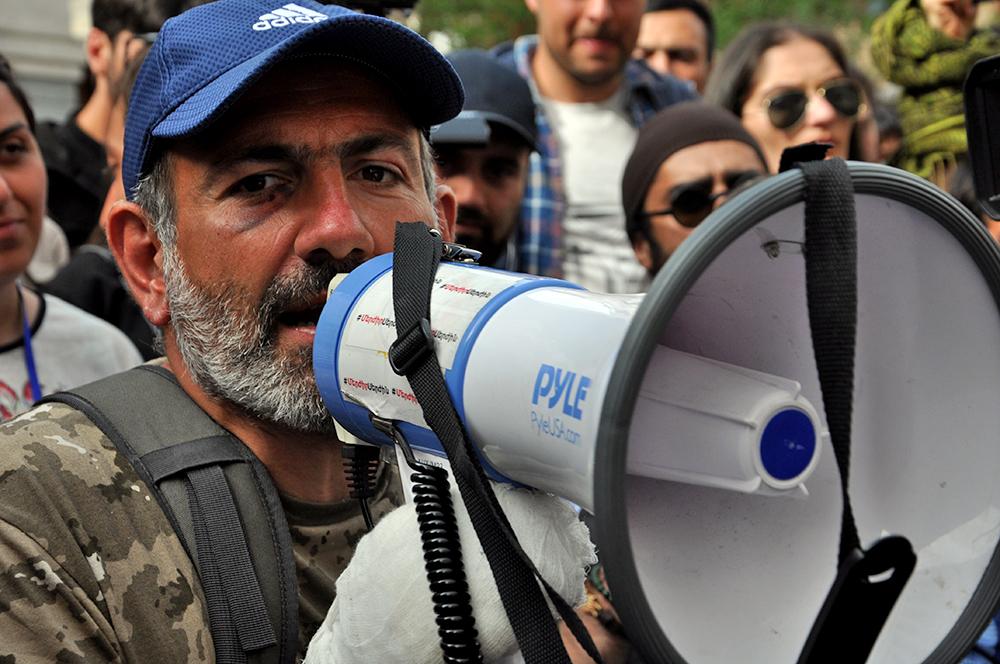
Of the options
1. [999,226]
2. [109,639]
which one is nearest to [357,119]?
[109,639]

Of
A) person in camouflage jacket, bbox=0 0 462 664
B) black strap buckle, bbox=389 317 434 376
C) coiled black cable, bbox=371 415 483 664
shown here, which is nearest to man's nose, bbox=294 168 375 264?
person in camouflage jacket, bbox=0 0 462 664

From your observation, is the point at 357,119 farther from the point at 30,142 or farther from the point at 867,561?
the point at 30,142

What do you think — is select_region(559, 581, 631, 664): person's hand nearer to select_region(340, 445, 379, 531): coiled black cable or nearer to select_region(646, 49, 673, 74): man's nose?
select_region(340, 445, 379, 531): coiled black cable

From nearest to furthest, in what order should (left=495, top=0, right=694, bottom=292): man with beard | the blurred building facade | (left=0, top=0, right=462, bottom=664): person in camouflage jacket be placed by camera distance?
(left=0, top=0, right=462, bottom=664): person in camouflage jacket → (left=495, top=0, right=694, bottom=292): man with beard → the blurred building facade

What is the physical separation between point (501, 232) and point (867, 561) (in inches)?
97.1

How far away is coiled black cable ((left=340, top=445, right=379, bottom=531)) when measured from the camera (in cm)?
196

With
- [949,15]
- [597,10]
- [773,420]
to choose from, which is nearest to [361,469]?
[773,420]

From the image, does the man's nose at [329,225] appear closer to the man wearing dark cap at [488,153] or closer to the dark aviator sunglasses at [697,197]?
the man wearing dark cap at [488,153]

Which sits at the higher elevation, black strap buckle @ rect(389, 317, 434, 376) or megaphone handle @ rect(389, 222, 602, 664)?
black strap buckle @ rect(389, 317, 434, 376)

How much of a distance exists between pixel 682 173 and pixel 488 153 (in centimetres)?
58

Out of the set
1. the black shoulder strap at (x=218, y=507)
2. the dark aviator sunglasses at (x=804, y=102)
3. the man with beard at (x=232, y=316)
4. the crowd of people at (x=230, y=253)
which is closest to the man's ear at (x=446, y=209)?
the crowd of people at (x=230, y=253)

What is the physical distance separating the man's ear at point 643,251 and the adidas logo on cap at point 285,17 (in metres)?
1.70

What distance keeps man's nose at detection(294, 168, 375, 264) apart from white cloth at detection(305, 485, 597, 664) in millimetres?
552

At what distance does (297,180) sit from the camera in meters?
2.03
